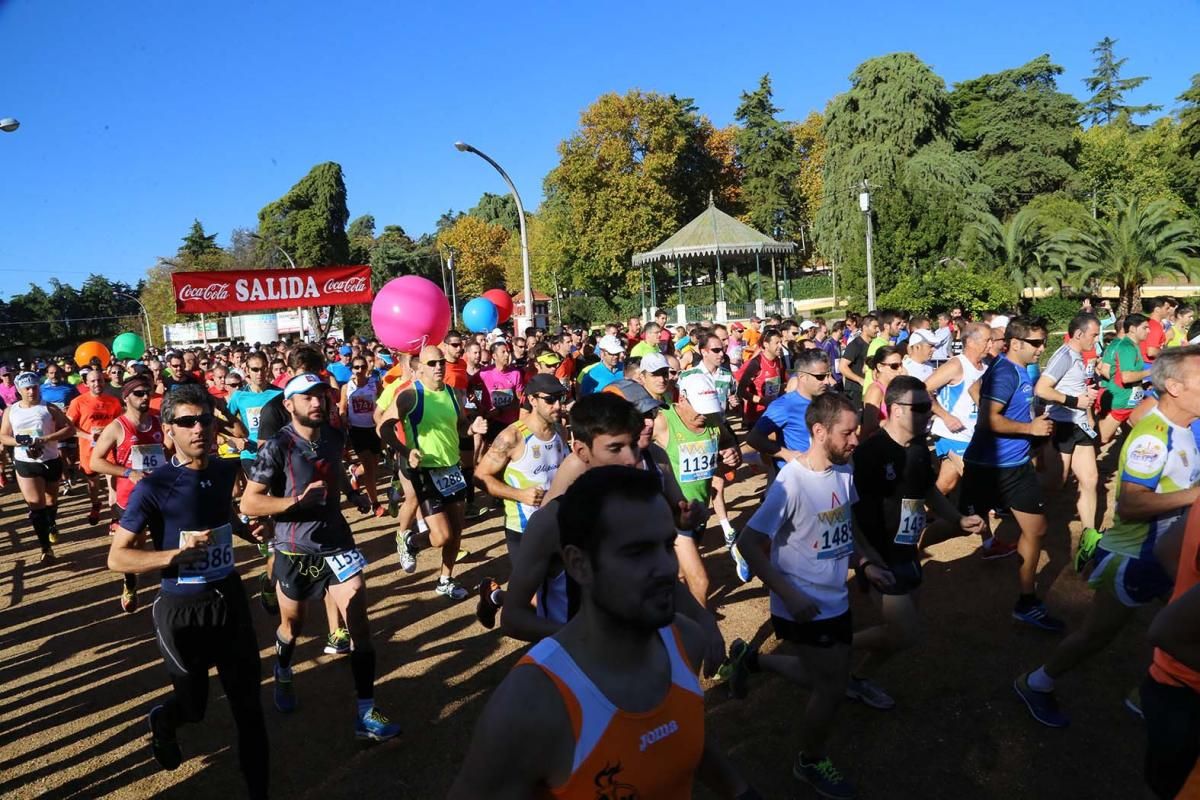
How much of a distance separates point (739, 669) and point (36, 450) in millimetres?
8009

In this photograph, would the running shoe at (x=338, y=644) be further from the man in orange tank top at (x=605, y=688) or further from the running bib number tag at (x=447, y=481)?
the man in orange tank top at (x=605, y=688)

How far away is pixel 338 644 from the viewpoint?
577 cm

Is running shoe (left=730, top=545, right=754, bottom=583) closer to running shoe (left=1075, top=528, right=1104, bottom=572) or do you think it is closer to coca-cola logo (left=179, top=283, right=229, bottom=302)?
running shoe (left=1075, top=528, right=1104, bottom=572)

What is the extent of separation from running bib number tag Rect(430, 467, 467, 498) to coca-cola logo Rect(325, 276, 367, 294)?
16.4 m

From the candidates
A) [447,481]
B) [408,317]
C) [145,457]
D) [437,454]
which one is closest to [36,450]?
[145,457]

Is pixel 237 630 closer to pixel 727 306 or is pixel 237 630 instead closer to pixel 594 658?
pixel 594 658

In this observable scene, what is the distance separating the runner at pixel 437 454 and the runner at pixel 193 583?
2.74m

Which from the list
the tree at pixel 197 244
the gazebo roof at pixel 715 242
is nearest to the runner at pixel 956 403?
the gazebo roof at pixel 715 242

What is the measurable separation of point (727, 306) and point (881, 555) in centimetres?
3417

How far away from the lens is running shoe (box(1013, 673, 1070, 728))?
4203 mm

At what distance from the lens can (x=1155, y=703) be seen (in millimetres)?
2561

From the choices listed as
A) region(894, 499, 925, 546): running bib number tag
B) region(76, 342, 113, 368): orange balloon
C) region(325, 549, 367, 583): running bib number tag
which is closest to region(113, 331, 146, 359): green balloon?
region(76, 342, 113, 368): orange balloon

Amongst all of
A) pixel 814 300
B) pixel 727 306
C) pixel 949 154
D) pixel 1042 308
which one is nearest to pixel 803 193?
pixel 814 300

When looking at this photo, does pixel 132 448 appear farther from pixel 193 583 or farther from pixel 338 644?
pixel 193 583
